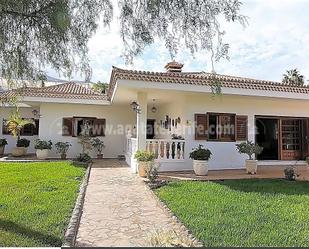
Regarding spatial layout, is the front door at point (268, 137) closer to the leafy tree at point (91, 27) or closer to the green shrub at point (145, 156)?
the green shrub at point (145, 156)

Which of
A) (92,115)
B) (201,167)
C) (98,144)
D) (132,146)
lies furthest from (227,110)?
(92,115)

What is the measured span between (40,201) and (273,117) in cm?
1205

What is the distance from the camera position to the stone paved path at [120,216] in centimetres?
561

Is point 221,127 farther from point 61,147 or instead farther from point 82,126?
point 61,147

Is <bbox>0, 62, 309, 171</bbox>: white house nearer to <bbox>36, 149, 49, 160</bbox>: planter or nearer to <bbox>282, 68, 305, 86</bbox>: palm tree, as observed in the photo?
<bbox>36, 149, 49, 160</bbox>: planter

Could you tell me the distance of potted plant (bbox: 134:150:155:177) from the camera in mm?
12078

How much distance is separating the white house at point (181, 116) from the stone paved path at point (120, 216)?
11.1ft

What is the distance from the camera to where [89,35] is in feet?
17.8

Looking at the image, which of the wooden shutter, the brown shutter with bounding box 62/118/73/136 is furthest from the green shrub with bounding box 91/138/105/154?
the wooden shutter

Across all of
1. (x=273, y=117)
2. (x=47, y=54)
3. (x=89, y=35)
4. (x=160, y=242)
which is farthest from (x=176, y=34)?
(x=273, y=117)

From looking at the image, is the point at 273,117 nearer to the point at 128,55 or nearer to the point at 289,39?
the point at 289,39

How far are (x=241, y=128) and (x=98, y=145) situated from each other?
854 centimetres

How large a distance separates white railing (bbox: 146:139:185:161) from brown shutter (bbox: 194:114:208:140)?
3.06 feet

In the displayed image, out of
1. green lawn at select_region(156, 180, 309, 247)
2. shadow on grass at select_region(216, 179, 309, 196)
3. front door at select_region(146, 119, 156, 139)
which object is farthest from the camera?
front door at select_region(146, 119, 156, 139)
